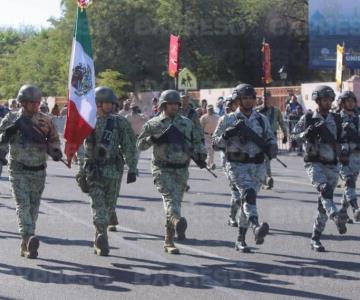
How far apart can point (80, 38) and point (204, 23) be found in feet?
137

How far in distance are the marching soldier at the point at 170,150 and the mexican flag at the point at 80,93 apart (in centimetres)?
78

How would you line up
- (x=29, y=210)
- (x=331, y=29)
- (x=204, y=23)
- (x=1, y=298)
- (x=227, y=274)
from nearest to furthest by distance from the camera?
(x=1, y=298)
(x=227, y=274)
(x=29, y=210)
(x=331, y=29)
(x=204, y=23)

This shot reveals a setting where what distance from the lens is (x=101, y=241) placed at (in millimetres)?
9992

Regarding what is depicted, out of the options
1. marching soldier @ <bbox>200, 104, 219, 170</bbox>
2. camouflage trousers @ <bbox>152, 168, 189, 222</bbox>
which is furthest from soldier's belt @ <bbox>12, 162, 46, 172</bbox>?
marching soldier @ <bbox>200, 104, 219, 170</bbox>

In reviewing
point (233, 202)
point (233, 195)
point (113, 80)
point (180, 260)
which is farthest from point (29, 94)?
point (113, 80)

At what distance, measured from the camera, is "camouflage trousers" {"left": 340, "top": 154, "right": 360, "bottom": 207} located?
39.7ft

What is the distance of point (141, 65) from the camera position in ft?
184

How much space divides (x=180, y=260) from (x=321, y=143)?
7.04 ft

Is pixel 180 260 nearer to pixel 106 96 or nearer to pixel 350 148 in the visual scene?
pixel 106 96

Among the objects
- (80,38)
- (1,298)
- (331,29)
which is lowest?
(1,298)

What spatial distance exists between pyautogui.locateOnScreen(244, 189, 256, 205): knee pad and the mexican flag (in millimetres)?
1906

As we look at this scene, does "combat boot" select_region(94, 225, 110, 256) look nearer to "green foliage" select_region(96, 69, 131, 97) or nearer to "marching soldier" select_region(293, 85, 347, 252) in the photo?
"marching soldier" select_region(293, 85, 347, 252)

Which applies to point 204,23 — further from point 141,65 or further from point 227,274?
point 227,274

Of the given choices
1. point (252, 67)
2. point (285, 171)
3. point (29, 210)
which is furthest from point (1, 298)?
point (252, 67)
